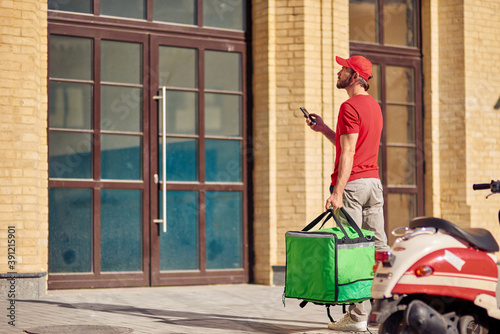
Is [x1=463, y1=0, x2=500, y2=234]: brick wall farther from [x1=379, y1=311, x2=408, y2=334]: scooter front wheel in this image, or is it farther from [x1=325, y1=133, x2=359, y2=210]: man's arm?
[x1=379, y1=311, x2=408, y2=334]: scooter front wheel

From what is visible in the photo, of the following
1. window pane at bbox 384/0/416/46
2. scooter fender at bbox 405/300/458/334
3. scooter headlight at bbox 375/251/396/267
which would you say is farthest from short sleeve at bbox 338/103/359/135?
window pane at bbox 384/0/416/46

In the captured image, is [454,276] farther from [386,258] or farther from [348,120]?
[348,120]

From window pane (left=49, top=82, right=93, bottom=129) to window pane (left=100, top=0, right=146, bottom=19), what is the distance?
0.99 metres

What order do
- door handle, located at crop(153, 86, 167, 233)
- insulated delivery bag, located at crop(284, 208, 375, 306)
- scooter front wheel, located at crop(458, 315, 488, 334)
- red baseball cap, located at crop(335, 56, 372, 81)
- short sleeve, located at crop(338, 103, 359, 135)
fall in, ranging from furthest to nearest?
door handle, located at crop(153, 86, 167, 233)
red baseball cap, located at crop(335, 56, 372, 81)
short sleeve, located at crop(338, 103, 359, 135)
insulated delivery bag, located at crop(284, 208, 375, 306)
scooter front wheel, located at crop(458, 315, 488, 334)

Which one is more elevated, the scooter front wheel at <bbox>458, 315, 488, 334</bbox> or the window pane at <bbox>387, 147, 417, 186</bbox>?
the window pane at <bbox>387, 147, 417, 186</bbox>

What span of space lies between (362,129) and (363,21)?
5465mm

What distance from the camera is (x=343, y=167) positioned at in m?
6.17

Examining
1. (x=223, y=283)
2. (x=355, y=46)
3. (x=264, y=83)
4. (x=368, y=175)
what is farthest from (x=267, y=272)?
(x=368, y=175)

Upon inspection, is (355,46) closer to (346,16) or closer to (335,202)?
(346,16)

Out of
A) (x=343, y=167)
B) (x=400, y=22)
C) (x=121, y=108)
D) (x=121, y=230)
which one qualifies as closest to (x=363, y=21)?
(x=400, y=22)

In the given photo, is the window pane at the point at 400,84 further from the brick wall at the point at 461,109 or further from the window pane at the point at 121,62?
the window pane at the point at 121,62

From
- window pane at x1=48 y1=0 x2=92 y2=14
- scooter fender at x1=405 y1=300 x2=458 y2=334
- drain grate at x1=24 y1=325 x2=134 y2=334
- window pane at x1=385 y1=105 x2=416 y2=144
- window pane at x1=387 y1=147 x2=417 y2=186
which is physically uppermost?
window pane at x1=48 y1=0 x2=92 y2=14

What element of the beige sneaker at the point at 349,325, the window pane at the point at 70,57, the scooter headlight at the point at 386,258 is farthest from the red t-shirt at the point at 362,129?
the window pane at the point at 70,57

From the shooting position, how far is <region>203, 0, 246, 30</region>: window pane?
10.6 m
